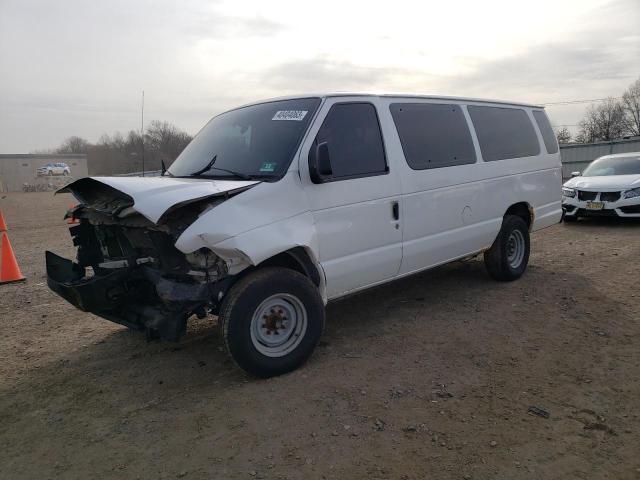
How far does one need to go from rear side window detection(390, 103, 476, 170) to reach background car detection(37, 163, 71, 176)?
65.5m

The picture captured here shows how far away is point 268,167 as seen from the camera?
3.97 metres

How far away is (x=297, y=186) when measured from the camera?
3895 millimetres

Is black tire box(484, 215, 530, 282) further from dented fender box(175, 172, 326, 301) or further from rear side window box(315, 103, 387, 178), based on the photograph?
dented fender box(175, 172, 326, 301)

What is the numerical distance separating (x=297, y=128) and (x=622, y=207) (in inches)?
358

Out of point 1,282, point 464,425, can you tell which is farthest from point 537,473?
point 1,282

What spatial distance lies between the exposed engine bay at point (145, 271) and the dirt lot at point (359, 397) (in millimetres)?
593

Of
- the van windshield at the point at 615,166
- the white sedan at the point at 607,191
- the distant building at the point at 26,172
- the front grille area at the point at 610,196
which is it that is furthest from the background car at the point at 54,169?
the front grille area at the point at 610,196

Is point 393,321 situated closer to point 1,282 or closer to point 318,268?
point 318,268

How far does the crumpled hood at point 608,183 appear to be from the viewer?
34.6ft

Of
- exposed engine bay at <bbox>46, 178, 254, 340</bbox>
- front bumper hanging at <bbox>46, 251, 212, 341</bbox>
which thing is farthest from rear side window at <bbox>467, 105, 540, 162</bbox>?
front bumper hanging at <bbox>46, 251, 212, 341</bbox>

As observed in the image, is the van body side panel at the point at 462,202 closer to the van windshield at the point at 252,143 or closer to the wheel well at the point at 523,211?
the wheel well at the point at 523,211

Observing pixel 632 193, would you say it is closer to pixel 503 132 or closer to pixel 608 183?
pixel 608 183

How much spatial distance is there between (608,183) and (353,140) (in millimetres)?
8818

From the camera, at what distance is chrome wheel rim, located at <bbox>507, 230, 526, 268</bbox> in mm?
6435
